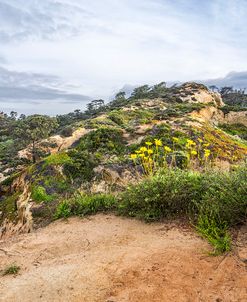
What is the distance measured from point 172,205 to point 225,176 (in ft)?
3.82

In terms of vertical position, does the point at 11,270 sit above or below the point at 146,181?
below

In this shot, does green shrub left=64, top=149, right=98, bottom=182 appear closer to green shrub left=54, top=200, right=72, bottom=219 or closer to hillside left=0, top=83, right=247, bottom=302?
hillside left=0, top=83, right=247, bottom=302

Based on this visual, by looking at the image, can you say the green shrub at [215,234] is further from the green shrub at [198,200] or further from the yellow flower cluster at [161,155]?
the yellow flower cluster at [161,155]

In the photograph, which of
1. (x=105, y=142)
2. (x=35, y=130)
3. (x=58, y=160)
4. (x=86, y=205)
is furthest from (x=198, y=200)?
(x=35, y=130)

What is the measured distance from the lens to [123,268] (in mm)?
4707

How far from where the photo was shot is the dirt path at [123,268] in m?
4.02

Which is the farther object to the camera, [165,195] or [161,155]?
[161,155]

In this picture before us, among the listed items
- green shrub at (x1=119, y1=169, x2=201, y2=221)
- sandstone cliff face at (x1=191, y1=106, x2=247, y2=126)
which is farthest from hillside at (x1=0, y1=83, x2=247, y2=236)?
sandstone cliff face at (x1=191, y1=106, x2=247, y2=126)

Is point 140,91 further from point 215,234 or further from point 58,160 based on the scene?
point 215,234

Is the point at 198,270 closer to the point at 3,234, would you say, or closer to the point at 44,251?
the point at 44,251

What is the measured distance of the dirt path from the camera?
13.2ft

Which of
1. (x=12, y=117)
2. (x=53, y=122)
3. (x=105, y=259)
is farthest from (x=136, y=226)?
(x=12, y=117)

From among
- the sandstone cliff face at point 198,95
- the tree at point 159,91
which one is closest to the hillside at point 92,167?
the sandstone cliff face at point 198,95

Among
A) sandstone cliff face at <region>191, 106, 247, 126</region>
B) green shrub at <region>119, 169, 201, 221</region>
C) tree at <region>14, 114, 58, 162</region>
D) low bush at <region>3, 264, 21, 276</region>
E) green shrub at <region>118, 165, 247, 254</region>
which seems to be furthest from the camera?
sandstone cliff face at <region>191, 106, 247, 126</region>
